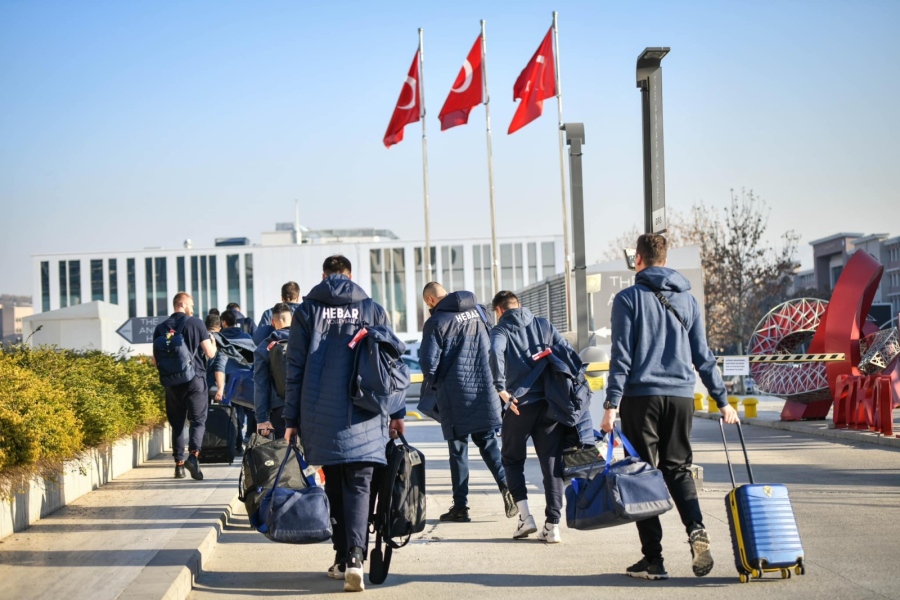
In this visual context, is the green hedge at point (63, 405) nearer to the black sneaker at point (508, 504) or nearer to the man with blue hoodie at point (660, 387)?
the black sneaker at point (508, 504)

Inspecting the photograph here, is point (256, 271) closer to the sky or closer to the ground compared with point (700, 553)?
closer to the sky

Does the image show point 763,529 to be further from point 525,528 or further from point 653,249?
point 525,528

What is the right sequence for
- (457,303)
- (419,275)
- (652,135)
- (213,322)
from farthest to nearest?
(419,275) < (213,322) < (652,135) < (457,303)

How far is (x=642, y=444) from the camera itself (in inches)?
262

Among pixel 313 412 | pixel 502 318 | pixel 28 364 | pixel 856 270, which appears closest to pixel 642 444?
pixel 313 412

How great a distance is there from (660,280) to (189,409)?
22.7 ft

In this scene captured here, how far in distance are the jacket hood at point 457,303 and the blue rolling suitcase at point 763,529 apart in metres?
3.66

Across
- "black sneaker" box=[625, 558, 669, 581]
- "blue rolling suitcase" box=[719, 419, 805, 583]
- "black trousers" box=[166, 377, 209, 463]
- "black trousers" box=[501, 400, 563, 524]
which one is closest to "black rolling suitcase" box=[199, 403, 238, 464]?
"black trousers" box=[166, 377, 209, 463]

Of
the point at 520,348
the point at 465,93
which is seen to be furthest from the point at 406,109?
the point at 520,348

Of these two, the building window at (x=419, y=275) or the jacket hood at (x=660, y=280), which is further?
the building window at (x=419, y=275)

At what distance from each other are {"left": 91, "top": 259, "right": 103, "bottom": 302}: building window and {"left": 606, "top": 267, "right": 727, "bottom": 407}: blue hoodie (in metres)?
94.2

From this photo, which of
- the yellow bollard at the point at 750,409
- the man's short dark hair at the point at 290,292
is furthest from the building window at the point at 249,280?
the man's short dark hair at the point at 290,292

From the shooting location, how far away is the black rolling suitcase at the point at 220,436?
13312mm

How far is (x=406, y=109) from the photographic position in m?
34.5
